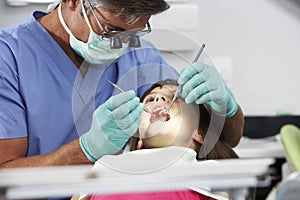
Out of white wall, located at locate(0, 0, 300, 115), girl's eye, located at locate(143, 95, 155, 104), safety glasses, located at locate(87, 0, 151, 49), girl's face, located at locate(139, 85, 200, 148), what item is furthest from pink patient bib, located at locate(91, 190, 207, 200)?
white wall, located at locate(0, 0, 300, 115)

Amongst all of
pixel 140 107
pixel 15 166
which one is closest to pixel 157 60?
pixel 140 107

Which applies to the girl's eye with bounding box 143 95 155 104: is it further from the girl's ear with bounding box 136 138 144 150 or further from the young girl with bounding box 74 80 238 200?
the girl's ear with bounding box 136 138 144 150

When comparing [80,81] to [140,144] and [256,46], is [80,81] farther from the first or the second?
[256,46]

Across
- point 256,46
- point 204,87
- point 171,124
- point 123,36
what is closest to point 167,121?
point 171,124

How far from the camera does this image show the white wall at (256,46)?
213cm

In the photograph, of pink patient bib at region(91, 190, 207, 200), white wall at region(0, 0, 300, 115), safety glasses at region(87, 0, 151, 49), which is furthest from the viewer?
white wall at region(0, 0, 300, 115)

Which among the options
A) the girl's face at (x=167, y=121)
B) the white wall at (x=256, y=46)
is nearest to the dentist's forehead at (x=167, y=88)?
the girl's face at (x=167, y=121)

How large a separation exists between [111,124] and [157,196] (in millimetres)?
198

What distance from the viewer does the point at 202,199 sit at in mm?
1320

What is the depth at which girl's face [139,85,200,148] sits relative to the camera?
1.35 metres

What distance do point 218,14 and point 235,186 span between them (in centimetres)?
124

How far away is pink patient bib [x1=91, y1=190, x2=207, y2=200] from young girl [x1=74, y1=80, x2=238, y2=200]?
0.08 feet

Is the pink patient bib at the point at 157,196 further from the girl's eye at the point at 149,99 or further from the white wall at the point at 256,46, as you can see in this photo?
the white wall at the point at 256,46

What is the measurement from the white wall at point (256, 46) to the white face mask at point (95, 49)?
0.75 m
